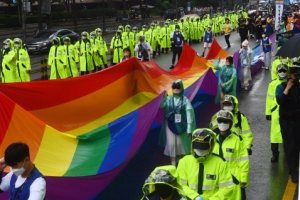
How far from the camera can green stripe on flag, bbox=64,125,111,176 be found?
6.60 m

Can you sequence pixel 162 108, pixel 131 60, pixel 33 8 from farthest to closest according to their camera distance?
pixel 33 8
pixel 131 60
pixel 162 108

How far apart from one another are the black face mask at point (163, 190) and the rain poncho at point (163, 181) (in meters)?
0.03

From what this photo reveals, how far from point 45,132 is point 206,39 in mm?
18378

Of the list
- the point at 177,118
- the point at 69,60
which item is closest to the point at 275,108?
the point at 177,118

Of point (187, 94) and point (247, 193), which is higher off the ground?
point (187, 94)

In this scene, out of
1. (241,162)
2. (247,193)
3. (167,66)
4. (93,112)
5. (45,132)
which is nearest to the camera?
(241,162)

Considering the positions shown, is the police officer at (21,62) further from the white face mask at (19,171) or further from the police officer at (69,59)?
the white face mask at (19,171)

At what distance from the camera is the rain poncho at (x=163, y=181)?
12.7 ft

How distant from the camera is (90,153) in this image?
7086 mm

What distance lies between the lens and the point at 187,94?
422 inches

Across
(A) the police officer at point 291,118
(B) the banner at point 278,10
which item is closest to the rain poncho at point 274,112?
(A) the police officer at point 291,118

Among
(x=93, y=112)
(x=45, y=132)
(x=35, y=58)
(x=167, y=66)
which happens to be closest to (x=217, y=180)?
(x=45, y=132)

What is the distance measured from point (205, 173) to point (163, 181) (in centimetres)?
127

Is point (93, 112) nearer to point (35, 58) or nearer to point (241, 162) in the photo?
point (241, 162)
